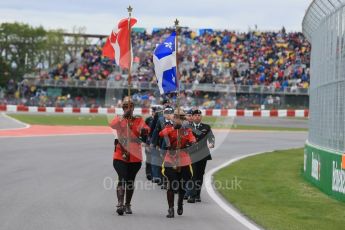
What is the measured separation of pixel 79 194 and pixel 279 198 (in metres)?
3.63

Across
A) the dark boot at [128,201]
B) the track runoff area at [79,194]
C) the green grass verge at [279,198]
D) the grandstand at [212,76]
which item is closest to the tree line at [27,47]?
the grandstand at [212,76]

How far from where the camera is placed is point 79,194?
1352 cm

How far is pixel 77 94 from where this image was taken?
55625mm

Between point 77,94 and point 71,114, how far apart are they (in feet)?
10.4

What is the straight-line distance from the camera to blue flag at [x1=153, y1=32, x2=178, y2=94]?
1438cm

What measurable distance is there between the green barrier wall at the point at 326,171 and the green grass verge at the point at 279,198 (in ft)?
0.54

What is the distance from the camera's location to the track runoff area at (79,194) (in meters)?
10.6

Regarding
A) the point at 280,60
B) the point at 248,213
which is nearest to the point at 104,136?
the point at 248,213

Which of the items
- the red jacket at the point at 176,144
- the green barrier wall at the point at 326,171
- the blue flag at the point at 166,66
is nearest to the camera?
the red jacket at the point at 176,144

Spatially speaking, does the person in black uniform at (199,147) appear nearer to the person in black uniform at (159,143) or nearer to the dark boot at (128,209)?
the person in black uniform at (159,143)

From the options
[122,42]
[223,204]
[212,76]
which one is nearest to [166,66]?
[122,42]

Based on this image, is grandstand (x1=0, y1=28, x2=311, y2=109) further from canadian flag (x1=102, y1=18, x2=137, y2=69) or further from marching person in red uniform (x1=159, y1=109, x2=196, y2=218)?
marching person in red uniform (x1=159, y1=109, x2=196, y2=218)

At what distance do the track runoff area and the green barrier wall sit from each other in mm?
1794

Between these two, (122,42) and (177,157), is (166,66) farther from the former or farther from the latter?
(177,157)
